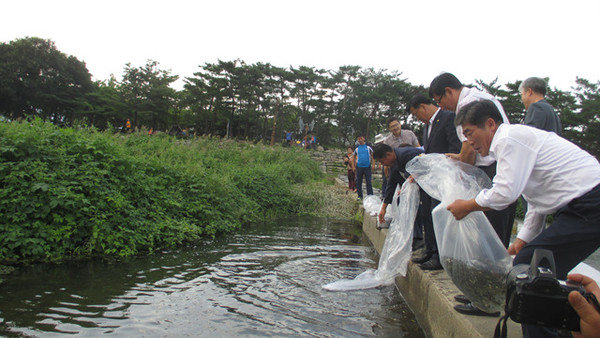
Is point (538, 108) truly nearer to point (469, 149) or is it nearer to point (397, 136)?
point (469, 149)

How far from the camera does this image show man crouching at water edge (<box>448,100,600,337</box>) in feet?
5.80

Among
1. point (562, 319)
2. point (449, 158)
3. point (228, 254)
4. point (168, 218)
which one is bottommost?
point (228, 254)

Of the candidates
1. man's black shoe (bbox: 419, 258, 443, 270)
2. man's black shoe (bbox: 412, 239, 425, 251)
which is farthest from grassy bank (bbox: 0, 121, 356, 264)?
man's black shoe (bbox: 419, 258, 443, 270)

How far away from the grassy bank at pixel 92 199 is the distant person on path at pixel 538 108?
491 centimetres

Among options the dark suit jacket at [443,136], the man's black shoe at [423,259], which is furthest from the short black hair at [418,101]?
the man's black shoe at [423,259]

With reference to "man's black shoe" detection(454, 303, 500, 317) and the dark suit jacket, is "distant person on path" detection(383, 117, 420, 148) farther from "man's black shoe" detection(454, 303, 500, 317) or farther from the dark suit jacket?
"man's black shoe" detection(454, 303, 500, 317)

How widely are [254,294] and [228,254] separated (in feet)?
6.06

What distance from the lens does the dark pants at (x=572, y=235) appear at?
1.74 m

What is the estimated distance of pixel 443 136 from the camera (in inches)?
148

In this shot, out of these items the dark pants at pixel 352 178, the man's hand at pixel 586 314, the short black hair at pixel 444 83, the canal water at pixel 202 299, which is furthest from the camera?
the dark pants at pixel 352 178

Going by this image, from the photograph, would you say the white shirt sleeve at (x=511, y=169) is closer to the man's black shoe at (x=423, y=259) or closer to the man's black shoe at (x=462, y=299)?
the man's black shoe at (x=462, y=299)

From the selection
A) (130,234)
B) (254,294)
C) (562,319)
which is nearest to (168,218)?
(130,234)

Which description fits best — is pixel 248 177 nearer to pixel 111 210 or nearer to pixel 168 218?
pixel 168 218

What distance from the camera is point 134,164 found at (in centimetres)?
627
